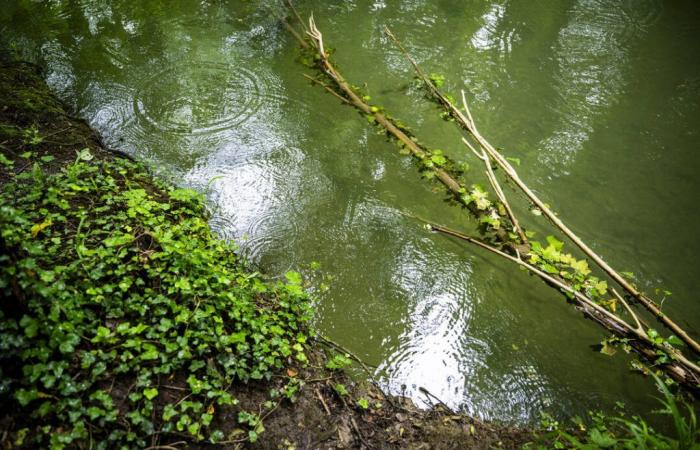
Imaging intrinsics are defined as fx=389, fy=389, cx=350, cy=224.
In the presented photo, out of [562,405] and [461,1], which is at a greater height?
[461,1]

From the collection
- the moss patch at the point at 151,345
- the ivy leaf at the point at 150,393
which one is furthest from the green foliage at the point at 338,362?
the ivy leaf at the point at 150,393

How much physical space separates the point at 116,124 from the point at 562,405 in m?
4.77

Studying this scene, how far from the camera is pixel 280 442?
6.66 ft

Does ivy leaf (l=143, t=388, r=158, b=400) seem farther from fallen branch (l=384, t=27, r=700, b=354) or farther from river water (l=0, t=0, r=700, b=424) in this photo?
fallen branch (l=384, t=27, r=700, b=354)

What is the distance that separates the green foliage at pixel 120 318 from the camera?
165cm

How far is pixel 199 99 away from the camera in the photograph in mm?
4523

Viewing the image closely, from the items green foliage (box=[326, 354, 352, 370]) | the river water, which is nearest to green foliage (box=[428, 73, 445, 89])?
the river water

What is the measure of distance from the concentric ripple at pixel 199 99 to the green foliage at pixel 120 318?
1.48m

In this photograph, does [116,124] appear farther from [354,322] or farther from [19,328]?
[354,322]

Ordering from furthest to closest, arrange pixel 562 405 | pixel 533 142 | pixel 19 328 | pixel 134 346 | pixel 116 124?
pixel 533 142 → pixel 116 124 → pixel 562 405 → pixel 134 346 → pixel 19 328

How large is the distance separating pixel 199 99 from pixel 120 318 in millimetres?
3174

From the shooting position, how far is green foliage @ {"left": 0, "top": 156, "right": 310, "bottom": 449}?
165 centimetres

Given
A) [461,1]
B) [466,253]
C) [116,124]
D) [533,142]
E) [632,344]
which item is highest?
[461,1]

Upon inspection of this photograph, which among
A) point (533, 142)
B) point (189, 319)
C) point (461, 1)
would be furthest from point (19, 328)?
point (461, 1)
